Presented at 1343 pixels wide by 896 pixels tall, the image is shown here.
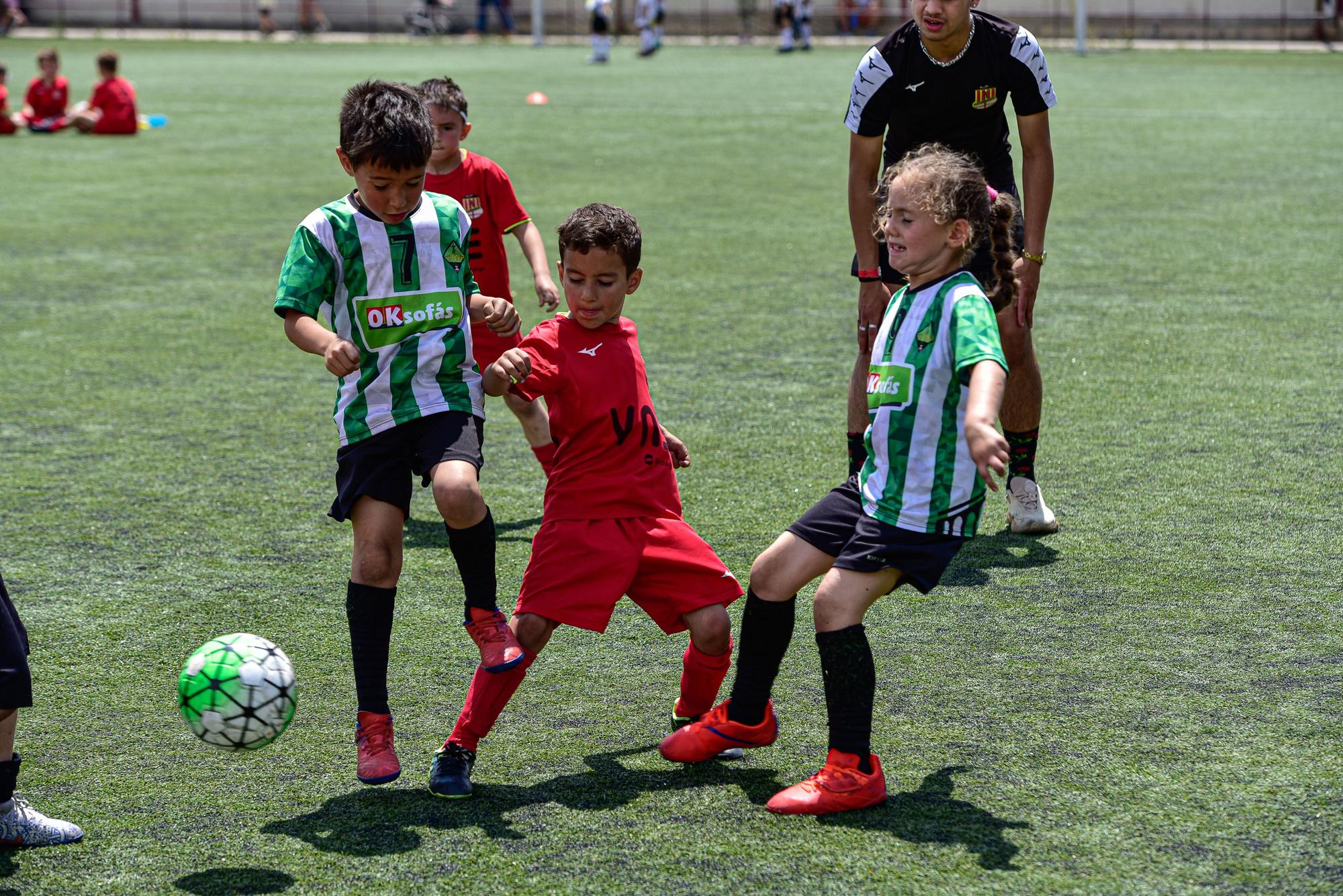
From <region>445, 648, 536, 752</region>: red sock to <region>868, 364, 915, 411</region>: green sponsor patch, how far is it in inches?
43.7

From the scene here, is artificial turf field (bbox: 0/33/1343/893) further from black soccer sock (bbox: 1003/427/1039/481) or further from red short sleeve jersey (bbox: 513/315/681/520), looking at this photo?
red short sleeve jersey (bbox: 513/315/681/520)

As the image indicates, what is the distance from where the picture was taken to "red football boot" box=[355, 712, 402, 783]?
12.8 feet

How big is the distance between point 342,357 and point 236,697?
0.86 meters

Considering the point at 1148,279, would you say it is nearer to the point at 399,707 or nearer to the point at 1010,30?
the point at 1010,30

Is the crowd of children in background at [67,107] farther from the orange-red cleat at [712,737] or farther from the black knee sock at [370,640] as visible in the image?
the orange-red cleat at [712,737]

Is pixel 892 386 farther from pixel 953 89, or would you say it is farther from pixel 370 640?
pixel 953 89

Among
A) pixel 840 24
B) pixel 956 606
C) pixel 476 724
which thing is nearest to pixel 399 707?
pixel 476 724

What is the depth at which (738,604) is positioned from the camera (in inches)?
211

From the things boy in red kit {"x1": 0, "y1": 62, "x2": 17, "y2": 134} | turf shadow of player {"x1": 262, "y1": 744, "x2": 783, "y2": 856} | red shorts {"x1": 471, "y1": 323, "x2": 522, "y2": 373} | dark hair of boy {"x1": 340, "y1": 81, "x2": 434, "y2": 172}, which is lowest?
turf shadow of player {"x1": 262, "y1": 744, "x2": 783, "y2": 856}

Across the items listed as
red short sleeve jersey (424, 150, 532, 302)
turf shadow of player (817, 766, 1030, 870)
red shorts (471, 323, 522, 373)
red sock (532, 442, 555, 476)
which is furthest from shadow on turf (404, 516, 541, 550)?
turf shadow of player (817, 766, 1030, 870)

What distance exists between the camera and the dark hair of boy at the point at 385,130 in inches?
157

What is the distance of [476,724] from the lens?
3941 millimetres

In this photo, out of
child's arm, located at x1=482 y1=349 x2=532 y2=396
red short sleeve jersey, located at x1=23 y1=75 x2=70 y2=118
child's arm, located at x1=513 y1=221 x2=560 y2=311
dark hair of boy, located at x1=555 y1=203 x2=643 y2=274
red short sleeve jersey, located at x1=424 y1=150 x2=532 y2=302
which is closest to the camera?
child's arm, located at x1=482 y1=349 x2=532 y2=396

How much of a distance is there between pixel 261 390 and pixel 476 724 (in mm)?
4872
